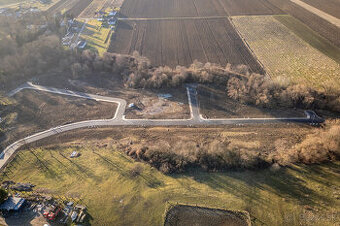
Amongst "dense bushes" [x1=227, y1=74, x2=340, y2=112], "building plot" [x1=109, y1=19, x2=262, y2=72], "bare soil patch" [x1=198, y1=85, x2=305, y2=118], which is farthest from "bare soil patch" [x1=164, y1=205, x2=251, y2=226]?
"building plot" [x1=109, y1=19, x2=262, y2=72]

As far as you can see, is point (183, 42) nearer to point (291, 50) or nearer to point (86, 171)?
point (291, 50)

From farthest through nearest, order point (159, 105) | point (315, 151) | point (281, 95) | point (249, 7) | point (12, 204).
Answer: point (249, 7)
point (159, 105)
point (281, 95)
point (315, 151)
point (12, 204)

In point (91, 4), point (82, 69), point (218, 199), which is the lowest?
point (218, 199)

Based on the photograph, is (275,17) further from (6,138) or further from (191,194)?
(6,138)

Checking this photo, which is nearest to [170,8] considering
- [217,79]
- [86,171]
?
[217,79]

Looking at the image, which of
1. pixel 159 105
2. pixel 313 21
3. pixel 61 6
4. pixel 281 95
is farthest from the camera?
pixel 61 6

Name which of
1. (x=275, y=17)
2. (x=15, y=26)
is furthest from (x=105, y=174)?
(x=275, y=17)
